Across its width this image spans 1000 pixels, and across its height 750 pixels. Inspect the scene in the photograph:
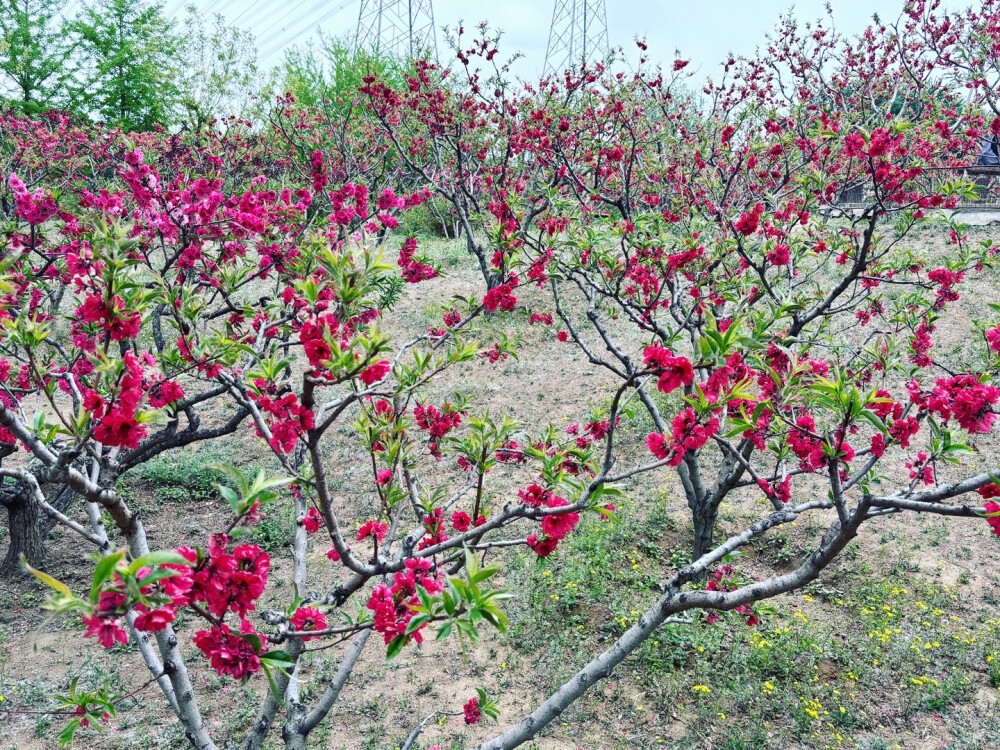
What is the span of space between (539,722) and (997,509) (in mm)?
1674

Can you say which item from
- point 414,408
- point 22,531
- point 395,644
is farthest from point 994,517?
point 22,531

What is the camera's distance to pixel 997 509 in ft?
6.31

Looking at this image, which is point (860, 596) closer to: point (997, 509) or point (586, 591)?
point (586, 591)

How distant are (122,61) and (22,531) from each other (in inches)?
893

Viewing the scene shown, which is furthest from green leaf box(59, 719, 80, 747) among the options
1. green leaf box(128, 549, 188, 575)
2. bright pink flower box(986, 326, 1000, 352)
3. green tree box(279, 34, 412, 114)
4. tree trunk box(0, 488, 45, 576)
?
green tree box(279, 34, 412, 114)

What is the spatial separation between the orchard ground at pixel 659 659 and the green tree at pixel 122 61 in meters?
21.5

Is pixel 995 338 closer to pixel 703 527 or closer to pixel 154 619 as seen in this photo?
pixel 703 527

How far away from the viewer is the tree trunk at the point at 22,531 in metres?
4.56

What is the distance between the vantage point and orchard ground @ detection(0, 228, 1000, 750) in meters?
3.29

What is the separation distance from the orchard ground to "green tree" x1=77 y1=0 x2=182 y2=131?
70.4 ft

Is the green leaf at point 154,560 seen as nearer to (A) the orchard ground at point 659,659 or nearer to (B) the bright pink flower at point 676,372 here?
(B) the bright pink flower at point 676,372

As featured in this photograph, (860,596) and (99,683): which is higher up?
(99,683)

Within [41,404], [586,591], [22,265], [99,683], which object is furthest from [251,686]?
[41,404]

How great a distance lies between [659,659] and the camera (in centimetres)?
378
